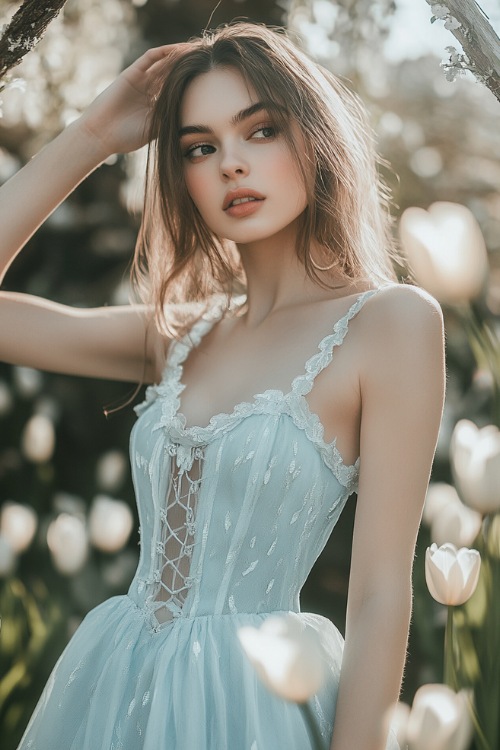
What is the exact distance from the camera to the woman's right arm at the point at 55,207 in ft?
5.75

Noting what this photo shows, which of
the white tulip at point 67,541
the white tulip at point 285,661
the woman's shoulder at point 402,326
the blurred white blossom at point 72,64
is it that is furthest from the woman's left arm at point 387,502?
the blurred white blossom at point 72,64

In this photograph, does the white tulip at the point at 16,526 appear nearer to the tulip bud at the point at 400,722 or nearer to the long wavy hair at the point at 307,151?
the long wavy hair at the point at 307,151

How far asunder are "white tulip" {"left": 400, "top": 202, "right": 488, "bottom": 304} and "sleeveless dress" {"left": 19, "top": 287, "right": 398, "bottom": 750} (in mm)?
269

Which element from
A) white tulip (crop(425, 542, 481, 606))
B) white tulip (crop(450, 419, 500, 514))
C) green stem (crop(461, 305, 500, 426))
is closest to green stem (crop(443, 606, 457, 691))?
white tulip (crop(425, 542, 481, 606))

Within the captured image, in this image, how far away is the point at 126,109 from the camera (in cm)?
184

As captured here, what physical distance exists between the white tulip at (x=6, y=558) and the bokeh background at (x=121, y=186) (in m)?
0.31

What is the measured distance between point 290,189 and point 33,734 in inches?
38.7

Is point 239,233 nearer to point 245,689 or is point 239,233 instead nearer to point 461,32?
point 461,32

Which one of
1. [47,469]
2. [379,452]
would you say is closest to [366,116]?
[379,452]

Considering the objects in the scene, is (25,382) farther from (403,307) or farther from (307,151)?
(403,307)

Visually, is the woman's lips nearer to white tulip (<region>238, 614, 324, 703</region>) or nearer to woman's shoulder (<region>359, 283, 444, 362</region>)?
woman's shoulder (<region>359, 283, 444, 362</region>)

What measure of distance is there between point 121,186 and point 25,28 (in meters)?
1.54

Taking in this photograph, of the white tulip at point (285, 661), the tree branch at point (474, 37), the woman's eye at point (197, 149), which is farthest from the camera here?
the woman's eye at point (197, 149)

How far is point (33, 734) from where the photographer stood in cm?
153
